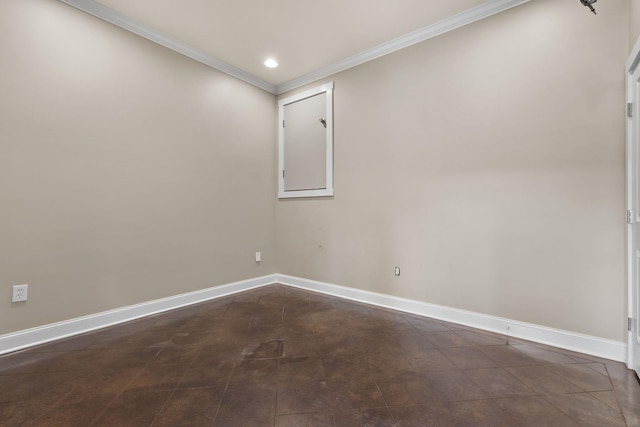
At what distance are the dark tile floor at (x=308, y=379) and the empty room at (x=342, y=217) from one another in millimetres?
16

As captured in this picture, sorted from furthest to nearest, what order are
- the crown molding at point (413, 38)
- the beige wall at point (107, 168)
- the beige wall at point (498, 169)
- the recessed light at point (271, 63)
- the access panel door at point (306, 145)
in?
1. the access panel door at point (306, 145)
2. the recessed light at point (271, 63)
3. the crown molding at point (413, 38)
4. the beige wall at point (107, 168)
5. the beige wall at point (498, 169)

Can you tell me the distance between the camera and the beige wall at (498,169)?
1.94 meters

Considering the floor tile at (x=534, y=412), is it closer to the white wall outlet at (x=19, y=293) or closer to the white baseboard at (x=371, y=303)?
the white baseboard at (x=371, y=303)

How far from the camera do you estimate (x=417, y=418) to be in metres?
1.35

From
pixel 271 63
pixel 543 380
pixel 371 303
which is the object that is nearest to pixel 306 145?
pixel 271 63

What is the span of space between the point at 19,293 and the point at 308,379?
226cm

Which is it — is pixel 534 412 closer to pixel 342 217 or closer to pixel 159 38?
pixel 342 217

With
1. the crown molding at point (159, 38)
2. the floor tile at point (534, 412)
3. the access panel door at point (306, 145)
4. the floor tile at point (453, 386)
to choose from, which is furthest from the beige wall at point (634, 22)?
the crown molding at point (159, 38)

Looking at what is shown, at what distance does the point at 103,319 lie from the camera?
7.97 feet

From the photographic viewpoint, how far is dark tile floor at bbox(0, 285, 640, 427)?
137 cm

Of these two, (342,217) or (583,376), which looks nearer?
(583,376)

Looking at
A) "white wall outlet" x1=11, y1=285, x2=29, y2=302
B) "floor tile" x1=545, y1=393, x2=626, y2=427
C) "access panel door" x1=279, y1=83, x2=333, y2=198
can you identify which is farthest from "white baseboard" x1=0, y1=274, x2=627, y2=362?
"access panel door" x1=279, y1=83, x2=333, y2=198

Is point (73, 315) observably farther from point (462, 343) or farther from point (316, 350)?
point (462, 343)

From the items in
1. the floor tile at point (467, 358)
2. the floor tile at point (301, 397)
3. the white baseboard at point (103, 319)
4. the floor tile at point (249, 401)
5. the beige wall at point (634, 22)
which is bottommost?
the floor tile at point (249, 401)
